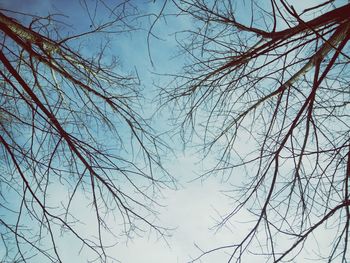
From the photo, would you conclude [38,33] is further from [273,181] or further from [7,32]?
[273,181]

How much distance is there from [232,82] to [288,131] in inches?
30.2

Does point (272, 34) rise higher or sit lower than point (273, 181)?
higher

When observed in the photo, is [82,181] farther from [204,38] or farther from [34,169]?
[204,38]

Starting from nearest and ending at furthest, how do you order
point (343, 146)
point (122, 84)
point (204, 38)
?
1. point (343, 146)
2. point (204, 38)
3. point (122, 84)

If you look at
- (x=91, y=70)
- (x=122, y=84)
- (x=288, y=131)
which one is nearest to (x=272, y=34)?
(x=288, y=131)

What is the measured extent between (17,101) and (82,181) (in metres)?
1.11

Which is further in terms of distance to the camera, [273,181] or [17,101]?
[17,101]

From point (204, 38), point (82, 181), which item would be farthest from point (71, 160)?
point (204, 38)

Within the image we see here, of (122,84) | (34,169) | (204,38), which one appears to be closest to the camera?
(34,169)

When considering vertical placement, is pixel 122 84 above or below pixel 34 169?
above

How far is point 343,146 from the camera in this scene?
3.17 metres

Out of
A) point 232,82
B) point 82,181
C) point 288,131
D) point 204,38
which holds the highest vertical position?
point 204,38

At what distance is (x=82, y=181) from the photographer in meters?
3.47

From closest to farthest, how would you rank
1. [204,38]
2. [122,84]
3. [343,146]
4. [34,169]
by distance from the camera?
[343,146] < [34,169] < [204,38] < [122,84]
